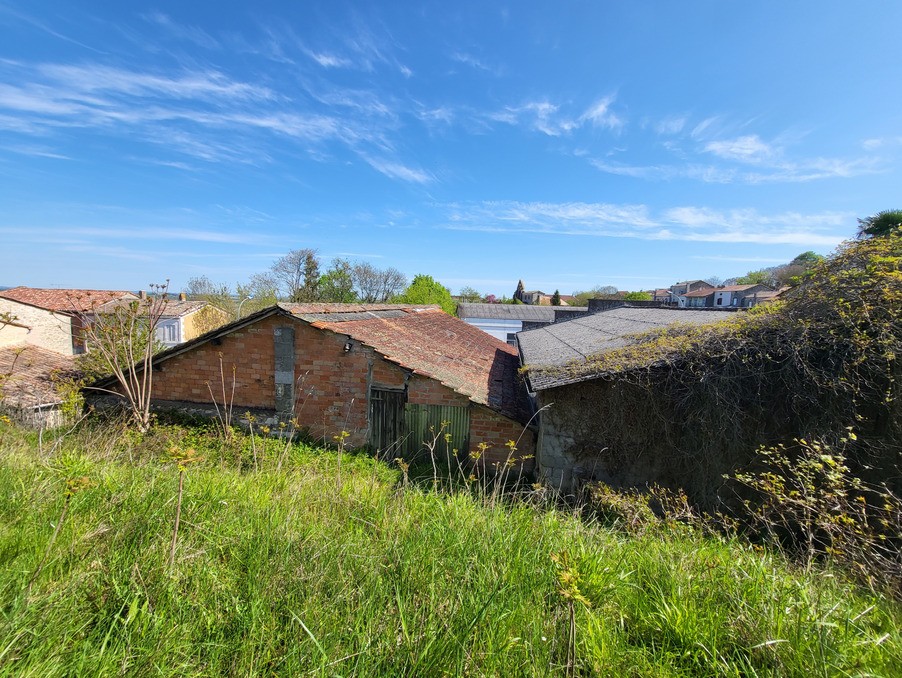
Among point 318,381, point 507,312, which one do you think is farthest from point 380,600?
point 507,312

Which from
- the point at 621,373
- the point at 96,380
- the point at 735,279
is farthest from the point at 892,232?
the point at 735,279

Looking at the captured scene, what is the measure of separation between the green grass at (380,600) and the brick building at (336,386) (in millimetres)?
5452

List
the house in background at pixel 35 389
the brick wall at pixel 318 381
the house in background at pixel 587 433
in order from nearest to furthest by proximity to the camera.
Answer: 1. the house in background at pixel 587 433
2. the brick wall at pixel 318 381
3. the house in background at pixel 35 389

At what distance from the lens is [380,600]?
1.89 meters

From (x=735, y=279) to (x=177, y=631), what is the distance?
300ft

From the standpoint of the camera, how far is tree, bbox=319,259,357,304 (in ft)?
Answer: 126

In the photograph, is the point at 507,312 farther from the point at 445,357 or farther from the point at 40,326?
the point at 40,326

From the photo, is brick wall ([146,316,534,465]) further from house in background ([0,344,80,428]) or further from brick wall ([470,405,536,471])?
house in background ([0,344,80,428])

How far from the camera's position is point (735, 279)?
71.1 metres

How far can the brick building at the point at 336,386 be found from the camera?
8.27 meters

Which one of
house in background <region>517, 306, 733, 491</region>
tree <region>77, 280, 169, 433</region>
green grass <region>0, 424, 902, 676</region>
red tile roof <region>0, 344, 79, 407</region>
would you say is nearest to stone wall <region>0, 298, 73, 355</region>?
red tile roof <region>0, 344, 79, 407</region>

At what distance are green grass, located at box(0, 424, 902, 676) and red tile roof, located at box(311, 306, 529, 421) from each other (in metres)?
5.58

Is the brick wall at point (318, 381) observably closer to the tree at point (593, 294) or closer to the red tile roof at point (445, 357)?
the red tile roof at point (445, 357)

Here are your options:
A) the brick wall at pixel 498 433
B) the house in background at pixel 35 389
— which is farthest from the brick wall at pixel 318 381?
the house in background at pixel 35 389
